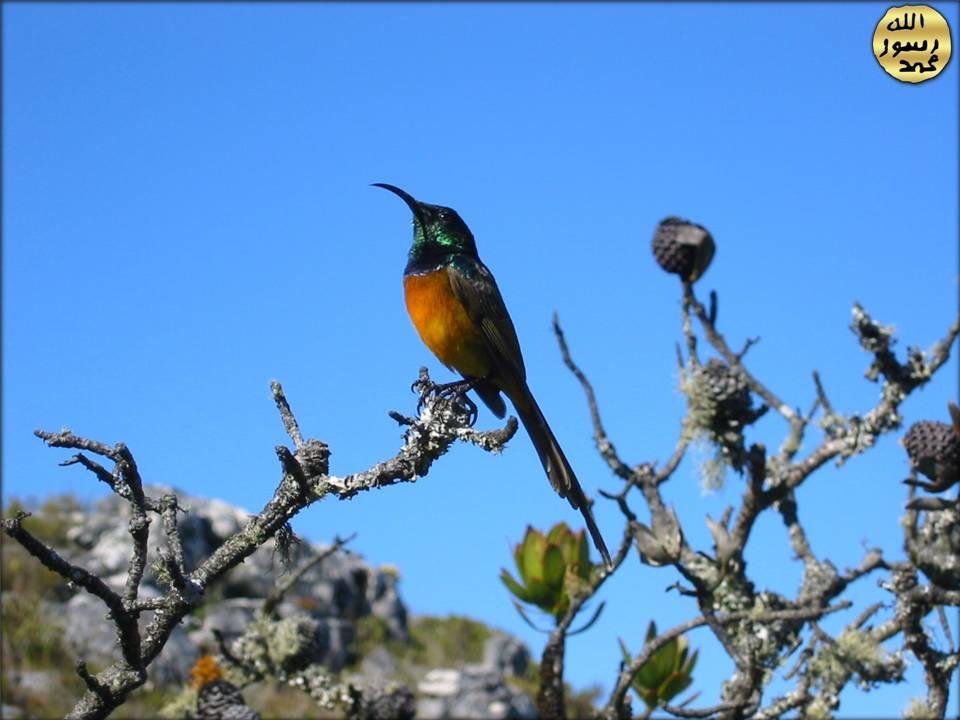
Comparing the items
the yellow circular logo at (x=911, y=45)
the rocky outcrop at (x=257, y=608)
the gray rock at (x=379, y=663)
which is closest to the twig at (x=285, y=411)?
the yellow circular logo at (x=911, y=45)

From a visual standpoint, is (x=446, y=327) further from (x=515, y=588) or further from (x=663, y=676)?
(x=663, y=676)

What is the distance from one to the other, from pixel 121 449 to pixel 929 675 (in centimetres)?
375

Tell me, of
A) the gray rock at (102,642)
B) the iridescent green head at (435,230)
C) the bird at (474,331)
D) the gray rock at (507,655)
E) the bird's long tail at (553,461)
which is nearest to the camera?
the bird's long tail at (553,461)

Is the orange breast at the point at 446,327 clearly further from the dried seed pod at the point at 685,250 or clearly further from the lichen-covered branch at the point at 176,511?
the lichen-covered branch at the point at 176,511

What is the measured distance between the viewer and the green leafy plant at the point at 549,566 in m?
5.47

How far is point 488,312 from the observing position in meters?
4.72

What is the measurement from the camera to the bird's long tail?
433cm

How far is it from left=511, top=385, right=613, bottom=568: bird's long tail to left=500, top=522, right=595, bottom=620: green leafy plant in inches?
26.3

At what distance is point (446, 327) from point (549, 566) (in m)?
1.50

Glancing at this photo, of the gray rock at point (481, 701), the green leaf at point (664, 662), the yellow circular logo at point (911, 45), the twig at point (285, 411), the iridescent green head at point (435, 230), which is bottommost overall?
the green leaf at point (664, 662)

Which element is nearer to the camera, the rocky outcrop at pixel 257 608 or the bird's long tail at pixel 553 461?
the bird's long tail at pixel 553 461

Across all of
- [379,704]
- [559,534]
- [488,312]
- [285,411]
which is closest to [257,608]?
[379,704]

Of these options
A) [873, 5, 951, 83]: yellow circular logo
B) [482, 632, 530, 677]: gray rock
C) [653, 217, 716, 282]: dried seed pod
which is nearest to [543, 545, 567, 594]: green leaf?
[653, 217, 716, 282]: dried seed pod

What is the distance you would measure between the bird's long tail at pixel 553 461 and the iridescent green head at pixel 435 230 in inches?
27.9
